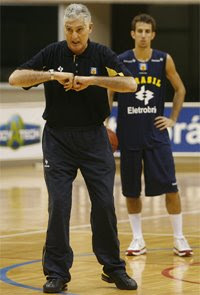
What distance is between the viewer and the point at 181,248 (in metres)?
9.17

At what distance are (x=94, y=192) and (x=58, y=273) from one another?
68cm

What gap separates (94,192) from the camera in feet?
23.9

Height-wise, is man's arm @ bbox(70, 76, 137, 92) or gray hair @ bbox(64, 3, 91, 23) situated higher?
gray hair @ bbox(64, 3, 91, 23)

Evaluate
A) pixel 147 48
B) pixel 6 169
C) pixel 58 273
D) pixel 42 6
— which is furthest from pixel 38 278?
pixel 42 6

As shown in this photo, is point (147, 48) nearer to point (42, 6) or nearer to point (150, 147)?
point (150, 147)

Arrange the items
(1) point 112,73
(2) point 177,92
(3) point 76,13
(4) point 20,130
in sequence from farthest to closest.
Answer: (4) point 20,130
(2) point 177,92
(1) point 112,73
(3) point 76,13

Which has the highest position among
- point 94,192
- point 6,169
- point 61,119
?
point 61,119

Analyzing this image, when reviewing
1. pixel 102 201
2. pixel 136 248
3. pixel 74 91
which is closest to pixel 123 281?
pixel 102 201

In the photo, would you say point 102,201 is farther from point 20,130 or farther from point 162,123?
point 20,130

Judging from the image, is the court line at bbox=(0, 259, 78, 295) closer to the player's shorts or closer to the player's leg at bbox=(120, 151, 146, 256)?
the player's leg at bbox=(120, 151, 146, 256)

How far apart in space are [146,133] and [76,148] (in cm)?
209

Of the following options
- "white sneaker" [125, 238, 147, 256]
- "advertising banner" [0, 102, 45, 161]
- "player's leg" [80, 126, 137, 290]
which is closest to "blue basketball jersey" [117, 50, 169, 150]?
"white sneaker" [125, 238, 147, 256]

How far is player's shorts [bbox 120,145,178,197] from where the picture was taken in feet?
30.4

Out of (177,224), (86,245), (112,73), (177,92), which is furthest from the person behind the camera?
(86,245)
